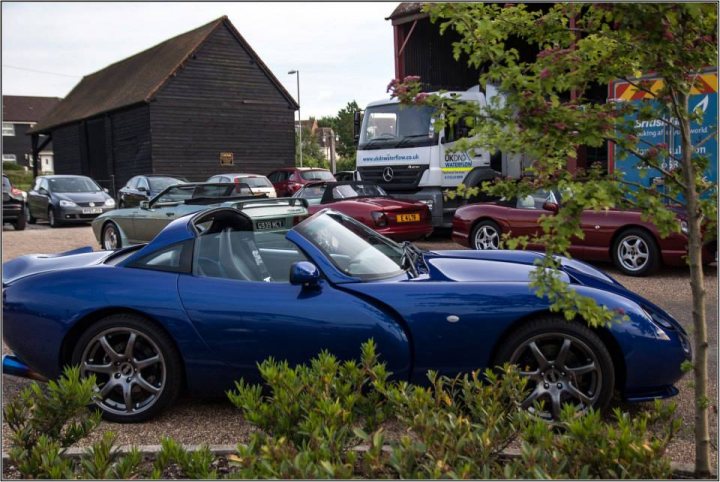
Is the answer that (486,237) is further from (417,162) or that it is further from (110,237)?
(110,237)

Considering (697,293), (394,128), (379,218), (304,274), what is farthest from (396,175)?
(697,293)

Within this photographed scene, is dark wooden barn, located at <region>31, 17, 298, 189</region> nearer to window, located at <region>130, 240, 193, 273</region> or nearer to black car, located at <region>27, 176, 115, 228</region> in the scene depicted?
black car, located at <region>27, 176, 115, 228</region>

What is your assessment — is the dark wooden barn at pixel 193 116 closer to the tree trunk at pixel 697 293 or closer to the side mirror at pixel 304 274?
the side mirror at pixel 304 274

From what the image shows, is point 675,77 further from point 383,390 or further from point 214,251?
point 214,251

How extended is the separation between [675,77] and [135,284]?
3217 mm

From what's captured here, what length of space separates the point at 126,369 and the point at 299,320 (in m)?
1.16

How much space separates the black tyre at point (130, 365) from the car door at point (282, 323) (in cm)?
30

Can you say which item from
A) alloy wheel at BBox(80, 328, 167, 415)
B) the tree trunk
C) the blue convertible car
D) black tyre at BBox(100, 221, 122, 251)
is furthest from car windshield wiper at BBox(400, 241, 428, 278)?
black tyre at BBox(100, 221, 122, 251)

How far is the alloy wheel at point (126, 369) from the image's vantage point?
4059mm

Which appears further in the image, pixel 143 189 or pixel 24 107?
pixel 24 107

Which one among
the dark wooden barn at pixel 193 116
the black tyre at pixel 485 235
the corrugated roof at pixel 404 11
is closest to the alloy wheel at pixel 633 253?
the black tyre at pixel 485 235

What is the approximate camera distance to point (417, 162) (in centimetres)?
1360

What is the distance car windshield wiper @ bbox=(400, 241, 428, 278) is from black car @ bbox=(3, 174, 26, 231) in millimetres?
16843

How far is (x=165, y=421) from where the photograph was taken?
4.11m
